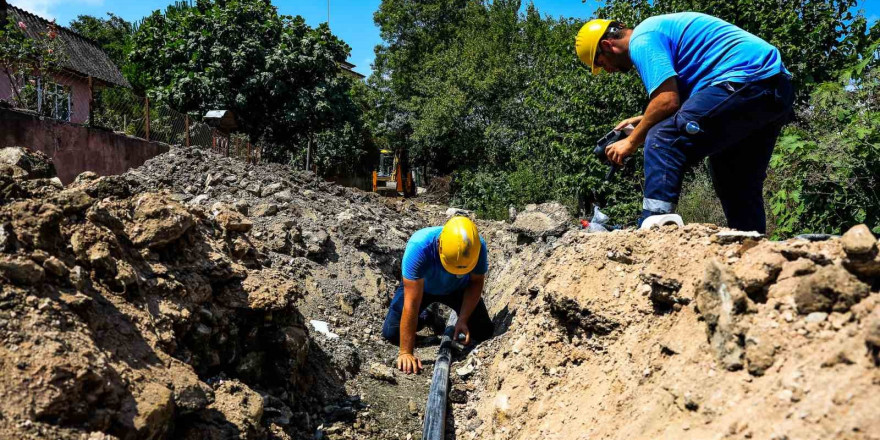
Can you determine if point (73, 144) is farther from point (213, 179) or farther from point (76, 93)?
point (213, 179)

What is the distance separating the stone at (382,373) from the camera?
161 inches

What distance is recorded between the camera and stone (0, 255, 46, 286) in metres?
2.15

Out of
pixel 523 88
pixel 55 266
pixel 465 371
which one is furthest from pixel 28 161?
pixel 523 88

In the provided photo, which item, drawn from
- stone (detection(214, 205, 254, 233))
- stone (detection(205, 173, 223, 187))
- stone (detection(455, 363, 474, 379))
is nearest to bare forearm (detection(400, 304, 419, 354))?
stone (detection(455, 363, 474, 379))

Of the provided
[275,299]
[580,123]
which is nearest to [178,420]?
[275,299]

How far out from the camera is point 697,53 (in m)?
3.05

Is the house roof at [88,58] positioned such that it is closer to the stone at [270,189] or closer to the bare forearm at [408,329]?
the stone at [270,189]

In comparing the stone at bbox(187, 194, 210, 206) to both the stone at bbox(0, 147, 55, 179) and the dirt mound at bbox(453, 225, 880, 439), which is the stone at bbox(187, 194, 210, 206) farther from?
the dirt mound at bbox(453, 225, 880, 439)

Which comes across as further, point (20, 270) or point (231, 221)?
point (231, 221)

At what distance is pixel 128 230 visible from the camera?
3035 mm

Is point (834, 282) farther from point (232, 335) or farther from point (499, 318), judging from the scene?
point (499, 318)

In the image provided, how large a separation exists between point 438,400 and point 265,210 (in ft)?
15.0

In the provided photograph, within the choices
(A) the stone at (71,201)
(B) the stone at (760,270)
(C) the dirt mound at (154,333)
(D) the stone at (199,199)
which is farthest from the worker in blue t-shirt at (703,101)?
(D) the stone at (199,199)

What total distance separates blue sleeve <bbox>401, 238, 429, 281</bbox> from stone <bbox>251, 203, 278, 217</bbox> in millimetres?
3313
